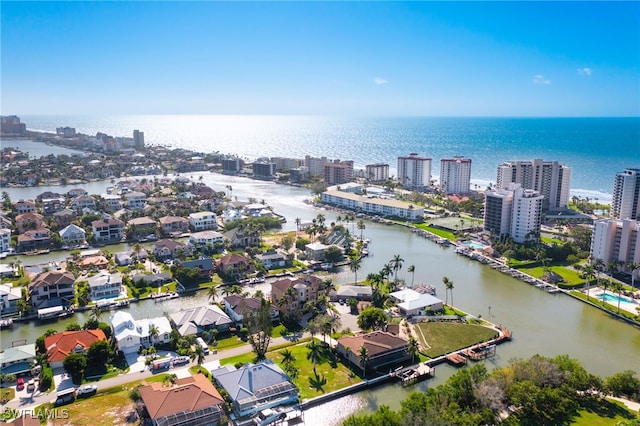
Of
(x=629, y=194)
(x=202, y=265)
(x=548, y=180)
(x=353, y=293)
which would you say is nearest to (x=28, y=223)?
(x=202, y=265)

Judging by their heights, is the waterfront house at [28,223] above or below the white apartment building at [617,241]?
below

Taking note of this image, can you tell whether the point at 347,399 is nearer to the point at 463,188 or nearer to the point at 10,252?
the point at 10,252

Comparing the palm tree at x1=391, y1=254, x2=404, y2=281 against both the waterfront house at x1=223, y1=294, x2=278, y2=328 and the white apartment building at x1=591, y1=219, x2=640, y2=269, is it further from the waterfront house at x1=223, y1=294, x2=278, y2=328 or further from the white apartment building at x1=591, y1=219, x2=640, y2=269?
the white apartment building at x1=591, y1=219, x2=640, y2=269

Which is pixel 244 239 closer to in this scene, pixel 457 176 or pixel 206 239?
pixel 206 239

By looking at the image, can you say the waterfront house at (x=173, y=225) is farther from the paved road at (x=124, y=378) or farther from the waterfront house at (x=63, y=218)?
the paved road at (x=124, y=378)

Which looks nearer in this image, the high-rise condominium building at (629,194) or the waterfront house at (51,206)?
the high-rise condominium building at (629,194)

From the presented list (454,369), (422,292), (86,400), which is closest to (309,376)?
(454,369)

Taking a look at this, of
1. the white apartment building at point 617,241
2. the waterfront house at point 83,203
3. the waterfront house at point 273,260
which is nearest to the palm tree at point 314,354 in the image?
the waterfront house at point 273,260
